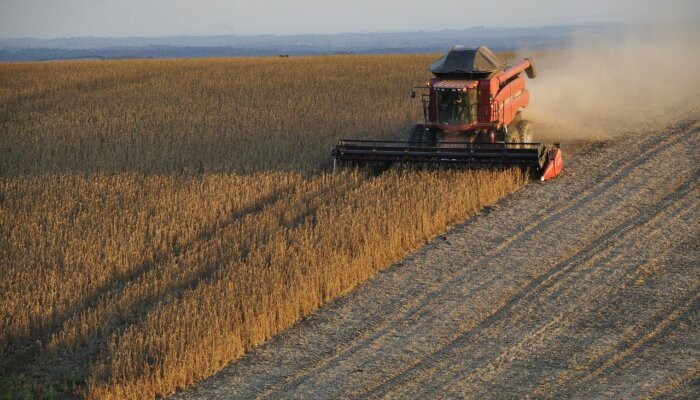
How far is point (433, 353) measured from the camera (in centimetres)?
805

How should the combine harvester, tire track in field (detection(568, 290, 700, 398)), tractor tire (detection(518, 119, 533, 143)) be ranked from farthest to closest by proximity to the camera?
tractor tire (detection(518, 119, 533, 143)) → the combine harvester → tire track in field (detection(568, 290, 700, 398))

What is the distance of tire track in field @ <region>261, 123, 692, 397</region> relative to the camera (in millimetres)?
7961

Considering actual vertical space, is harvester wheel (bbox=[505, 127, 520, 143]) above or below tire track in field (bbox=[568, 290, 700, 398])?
above

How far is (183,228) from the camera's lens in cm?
1162

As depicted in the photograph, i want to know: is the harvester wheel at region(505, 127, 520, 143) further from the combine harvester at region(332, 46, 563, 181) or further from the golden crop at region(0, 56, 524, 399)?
the golden crop at region(0, 56, 524, 399)

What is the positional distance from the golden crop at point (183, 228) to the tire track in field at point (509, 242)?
816mm

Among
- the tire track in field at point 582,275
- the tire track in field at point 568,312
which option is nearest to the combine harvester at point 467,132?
the tire track in field at point 582,275

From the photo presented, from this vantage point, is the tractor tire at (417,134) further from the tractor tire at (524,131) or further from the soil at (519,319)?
the soil at (519,319)

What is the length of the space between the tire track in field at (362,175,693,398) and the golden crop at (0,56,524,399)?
155 centimetres

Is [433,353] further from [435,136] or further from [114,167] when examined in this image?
[114,167]

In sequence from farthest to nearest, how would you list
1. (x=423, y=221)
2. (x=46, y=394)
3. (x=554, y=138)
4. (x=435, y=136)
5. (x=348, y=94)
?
(x=348, y=94), (x=554, y=138), (x=435, y=136), (x=423, y=221), (x=46, y=394)

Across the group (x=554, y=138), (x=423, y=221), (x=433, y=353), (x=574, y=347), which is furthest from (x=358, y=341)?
(x=554, y=138)

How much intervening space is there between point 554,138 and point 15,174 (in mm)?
10225

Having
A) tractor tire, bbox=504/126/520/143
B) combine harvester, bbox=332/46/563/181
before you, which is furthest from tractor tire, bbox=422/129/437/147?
tractor tire, bbox=504/126/520/143
